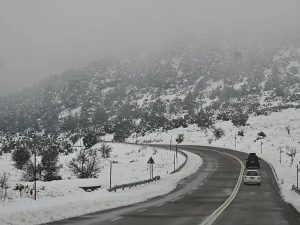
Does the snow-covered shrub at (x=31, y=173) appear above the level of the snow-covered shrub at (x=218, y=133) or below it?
below

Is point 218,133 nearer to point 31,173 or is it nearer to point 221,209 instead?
point 31,173

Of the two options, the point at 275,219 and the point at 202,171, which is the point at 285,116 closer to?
the point at 202,171

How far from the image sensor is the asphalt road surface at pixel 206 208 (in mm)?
20219

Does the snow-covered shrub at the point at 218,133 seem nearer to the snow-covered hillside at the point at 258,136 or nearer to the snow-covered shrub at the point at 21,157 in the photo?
the snow-covered hillside at the point at 258,136

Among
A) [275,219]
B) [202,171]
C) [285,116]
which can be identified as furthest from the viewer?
[285,116]

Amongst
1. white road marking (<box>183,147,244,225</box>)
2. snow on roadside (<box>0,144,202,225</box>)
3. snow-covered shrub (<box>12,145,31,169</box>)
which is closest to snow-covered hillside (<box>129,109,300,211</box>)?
white road marking (<box>183,147,244,225</box>)

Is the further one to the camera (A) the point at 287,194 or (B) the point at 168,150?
(B) the point at 168,150

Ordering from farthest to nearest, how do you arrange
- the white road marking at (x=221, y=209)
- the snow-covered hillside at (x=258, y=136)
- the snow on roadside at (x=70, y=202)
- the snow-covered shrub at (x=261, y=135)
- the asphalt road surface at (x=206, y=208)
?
the snow-covered shrub at (x=261, y=135), the snow-covered hillside at (x=258, y=136), the asphalt road surface at (x=206, y=208), the white road marking at (x=221, y=209), the snow on roadside at (x=70, y=202)

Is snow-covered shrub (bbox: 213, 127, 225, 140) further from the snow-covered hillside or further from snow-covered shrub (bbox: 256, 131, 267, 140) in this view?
snow-covered shrub (bbox: 256, 131, 267, 140)

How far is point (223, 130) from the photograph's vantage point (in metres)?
139

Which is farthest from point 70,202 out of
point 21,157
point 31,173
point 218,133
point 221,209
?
point 218,133

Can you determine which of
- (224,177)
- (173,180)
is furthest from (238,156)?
(173,180)

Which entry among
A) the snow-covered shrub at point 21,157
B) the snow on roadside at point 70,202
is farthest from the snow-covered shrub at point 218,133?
the snow on roadside at point 70,202

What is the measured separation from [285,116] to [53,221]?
149 metres
